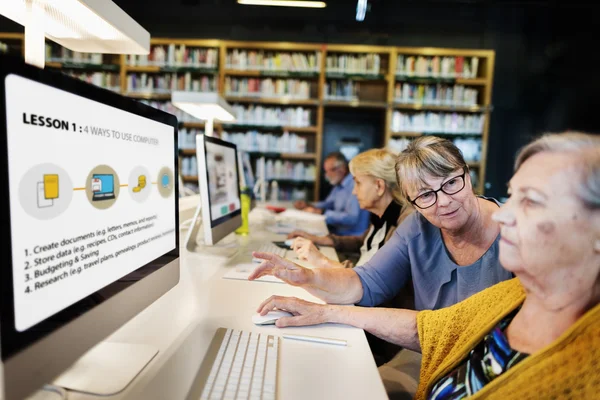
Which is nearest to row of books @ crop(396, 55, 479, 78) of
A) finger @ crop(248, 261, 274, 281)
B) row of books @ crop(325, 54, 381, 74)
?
row of books @ crop(325, 54, 381, 74)

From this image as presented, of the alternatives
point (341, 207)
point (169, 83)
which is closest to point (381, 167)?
point (341, 207)

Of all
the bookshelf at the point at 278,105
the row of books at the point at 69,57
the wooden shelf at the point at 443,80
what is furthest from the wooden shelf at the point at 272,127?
the row of books at the point at 69,57

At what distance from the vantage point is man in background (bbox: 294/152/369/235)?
11.7 ft

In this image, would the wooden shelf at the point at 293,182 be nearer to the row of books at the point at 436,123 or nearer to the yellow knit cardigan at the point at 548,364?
the row of books at the point at 436,123

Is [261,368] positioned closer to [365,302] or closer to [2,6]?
[365,302]

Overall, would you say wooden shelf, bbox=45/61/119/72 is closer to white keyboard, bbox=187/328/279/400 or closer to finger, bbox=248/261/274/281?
finger, bbox=248/261/274/281

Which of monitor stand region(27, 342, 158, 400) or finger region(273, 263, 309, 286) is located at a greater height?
finger region(273, 263, 309, 286)

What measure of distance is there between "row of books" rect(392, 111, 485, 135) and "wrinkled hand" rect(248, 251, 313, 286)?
4.16 meters

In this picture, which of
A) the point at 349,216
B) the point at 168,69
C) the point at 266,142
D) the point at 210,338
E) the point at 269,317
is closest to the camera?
the point at 210,338

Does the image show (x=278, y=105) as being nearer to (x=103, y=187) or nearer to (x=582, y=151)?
(x=103, y=187)

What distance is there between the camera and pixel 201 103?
81.5 inches

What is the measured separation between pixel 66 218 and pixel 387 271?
41.0 inches

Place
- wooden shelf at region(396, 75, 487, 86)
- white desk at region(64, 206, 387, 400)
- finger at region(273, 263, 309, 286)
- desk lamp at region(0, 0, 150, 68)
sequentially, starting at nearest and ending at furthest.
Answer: white desk at region(64, 206, 387, 400) → desk lamp at region(0, 0, 150, 68) → finger at region(273, 263, 309, 286) → wooden shelf at region(396, 75, 487, 86)

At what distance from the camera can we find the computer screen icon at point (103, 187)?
67 centimetres
